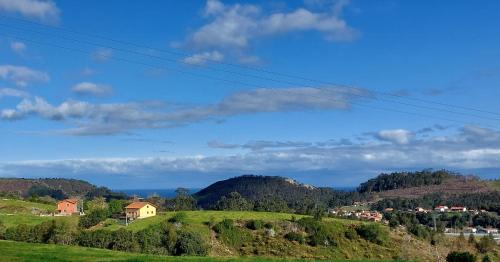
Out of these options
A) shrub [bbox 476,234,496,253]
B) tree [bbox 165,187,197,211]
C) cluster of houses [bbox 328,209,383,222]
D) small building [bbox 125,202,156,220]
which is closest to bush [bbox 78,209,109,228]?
small building [bbox 125,202,156,220]

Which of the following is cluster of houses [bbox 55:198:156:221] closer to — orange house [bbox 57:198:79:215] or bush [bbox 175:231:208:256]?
orange house [bbox 57:198:79:215]

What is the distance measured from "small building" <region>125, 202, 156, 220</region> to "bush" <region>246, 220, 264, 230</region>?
1944 cm

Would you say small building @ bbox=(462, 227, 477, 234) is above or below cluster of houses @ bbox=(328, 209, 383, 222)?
below

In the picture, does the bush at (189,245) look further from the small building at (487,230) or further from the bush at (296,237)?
the small building at (487,230)

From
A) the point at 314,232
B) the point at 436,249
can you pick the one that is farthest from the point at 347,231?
the point at 436,249

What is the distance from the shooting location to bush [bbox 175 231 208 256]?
60.0 meters

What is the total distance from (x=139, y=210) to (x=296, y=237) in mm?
29768

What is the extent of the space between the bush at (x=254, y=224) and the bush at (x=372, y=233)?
53.5 ft

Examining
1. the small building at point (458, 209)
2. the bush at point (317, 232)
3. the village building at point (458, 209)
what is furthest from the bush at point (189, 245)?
the small building at point (458, 209)

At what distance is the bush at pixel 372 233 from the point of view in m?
89.3

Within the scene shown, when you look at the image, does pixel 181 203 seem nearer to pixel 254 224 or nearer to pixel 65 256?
pixel 254 224

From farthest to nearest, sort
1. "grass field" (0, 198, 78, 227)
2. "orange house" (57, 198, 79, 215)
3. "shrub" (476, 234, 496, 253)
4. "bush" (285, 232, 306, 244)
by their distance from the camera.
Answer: "orange house" (57, 198, 79, 215)
"shrub" (476, 234, 496, 253)
"bush" (285, 232, 306, 244)
"grass field" (0, 198, 78, 227)

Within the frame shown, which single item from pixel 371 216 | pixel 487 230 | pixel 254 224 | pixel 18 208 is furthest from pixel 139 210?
pixel 487 230

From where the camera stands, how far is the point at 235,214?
96.3 m
